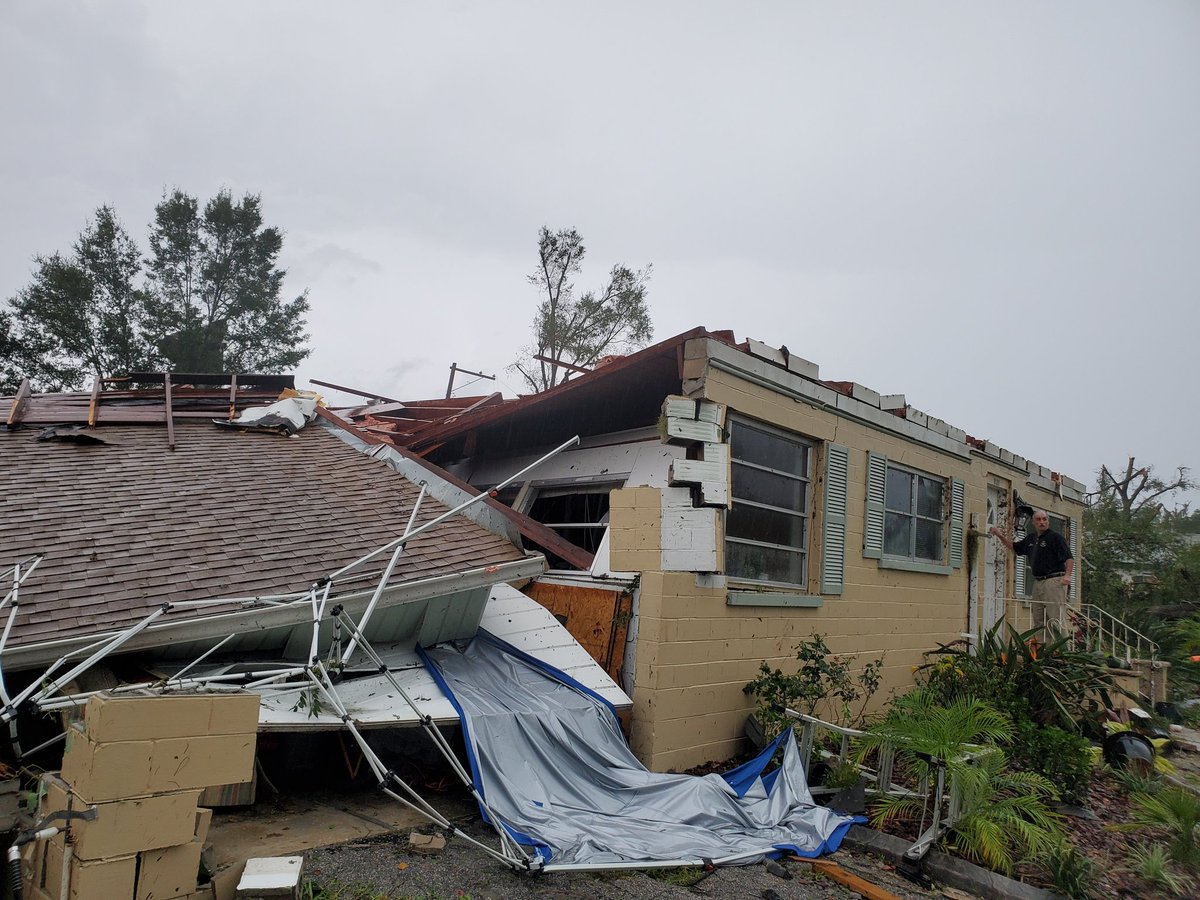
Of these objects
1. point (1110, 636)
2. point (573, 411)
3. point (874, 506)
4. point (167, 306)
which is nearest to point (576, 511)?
point (573, 411)

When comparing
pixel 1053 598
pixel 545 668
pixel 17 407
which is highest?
pixel 17 407

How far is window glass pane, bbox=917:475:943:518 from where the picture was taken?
32.3ft

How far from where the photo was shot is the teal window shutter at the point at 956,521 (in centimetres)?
1023

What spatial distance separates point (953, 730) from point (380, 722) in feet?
13.3

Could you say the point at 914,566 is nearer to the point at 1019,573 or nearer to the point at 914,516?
the point at 914,516

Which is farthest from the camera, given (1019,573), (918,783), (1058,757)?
(1019,573)

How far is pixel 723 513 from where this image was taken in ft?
22.1

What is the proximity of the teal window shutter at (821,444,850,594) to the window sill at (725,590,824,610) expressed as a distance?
0.25 meters

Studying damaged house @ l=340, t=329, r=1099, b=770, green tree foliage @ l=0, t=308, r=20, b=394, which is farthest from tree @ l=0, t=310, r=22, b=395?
damaged house @ l=340, t=329, r=1099, b=770

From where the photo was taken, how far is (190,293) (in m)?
25.1

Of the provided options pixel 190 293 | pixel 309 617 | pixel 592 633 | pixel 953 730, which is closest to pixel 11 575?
pixel 309 617

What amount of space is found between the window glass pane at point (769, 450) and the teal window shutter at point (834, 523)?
0.97 feet

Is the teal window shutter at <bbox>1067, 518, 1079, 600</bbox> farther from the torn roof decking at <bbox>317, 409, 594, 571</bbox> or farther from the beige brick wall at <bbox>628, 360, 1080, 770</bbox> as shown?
the torn roof decking at <bbox>317, 409, 594, 571</bbox>

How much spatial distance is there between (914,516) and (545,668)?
557cm
